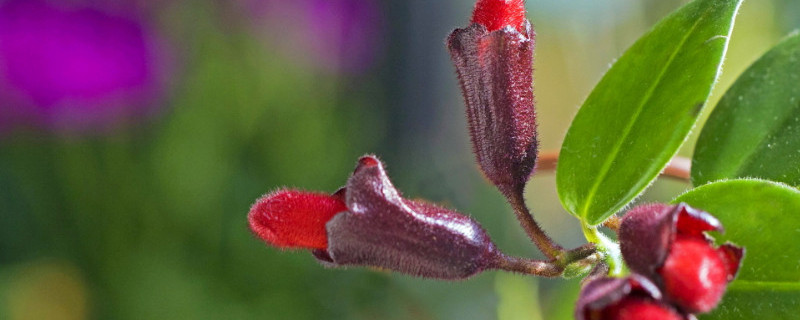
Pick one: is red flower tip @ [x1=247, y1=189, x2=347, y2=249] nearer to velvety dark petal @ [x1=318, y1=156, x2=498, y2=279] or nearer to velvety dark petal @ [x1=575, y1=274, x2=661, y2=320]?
velvety dark petal @ [x1=318, y1=156, x2=498, y2=279]

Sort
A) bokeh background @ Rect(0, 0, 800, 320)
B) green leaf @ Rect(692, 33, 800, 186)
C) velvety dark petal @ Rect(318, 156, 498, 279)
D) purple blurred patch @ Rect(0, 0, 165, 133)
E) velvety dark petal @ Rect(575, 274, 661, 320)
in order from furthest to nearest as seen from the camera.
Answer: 1. bokeh background @ Rect(0, 0, 800, 320)
2. purple blurred patch @ Rect(0, 0, 165, 133)
3. green leaf @ Rect(692, 33, 800, 186)
4. velvety dark petal @ Rect(318, 156, 498, 279)
5. velvety dark petal @ Rect(575, 274, 661, 320)

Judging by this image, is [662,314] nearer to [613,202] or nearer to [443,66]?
[613,202]

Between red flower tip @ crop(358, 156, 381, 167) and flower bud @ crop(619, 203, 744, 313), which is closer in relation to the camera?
flower bud @ crop(619, 203, 744, 313)

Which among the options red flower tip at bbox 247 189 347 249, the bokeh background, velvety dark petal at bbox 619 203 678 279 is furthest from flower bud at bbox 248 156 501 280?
the bokeh background

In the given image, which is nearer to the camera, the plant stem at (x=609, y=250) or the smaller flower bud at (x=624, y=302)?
the smaller flower bud at (x=624, y=302)

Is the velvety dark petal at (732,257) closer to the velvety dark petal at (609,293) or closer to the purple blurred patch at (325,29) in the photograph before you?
the velvety dark petal at (609,293)

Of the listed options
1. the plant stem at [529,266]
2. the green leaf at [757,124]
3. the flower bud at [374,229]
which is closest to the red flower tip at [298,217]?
the flower bud at [374,229]

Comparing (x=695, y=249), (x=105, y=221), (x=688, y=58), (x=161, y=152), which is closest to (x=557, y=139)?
(x=161, y=152)
